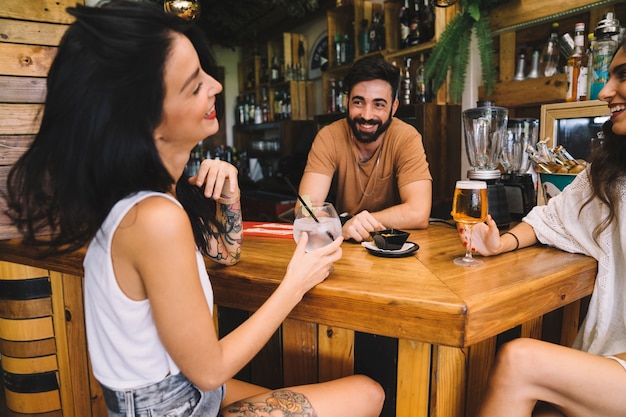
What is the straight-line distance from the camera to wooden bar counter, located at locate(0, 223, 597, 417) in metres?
1.01

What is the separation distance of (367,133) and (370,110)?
129mm

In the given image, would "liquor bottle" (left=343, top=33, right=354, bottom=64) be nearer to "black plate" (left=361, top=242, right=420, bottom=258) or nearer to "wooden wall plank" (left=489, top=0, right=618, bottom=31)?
"wooden wall plank" (left=489, top=0, right=618, bottom=31)

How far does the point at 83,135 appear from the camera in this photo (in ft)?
2.82

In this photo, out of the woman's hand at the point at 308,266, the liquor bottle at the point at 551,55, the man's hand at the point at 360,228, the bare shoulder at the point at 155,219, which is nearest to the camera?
the bare shoulder at the point at 155,219

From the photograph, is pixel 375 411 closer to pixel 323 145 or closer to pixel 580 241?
pixel 580 241

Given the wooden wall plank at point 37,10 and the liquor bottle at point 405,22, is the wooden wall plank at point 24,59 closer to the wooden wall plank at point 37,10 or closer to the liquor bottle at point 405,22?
the wooden wall plank at point 37,10

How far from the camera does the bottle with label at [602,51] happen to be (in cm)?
212

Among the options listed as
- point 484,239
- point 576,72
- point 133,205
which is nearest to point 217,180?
point 133,205

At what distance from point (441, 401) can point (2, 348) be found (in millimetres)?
1772

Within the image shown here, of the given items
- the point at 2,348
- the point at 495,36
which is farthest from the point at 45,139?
the point at 495,36

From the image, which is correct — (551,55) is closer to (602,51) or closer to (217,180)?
(602,51)

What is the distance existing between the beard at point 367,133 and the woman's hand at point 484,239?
122cm

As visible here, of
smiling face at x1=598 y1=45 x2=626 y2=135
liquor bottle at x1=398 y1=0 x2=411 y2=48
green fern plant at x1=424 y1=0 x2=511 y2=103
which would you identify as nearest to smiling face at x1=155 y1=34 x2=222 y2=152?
smiling face at x1=598 y1=45 x2=626 y2=135

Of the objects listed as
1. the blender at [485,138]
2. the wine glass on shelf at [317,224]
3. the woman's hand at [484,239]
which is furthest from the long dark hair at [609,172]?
the wine glass on shelf at [317,224]
